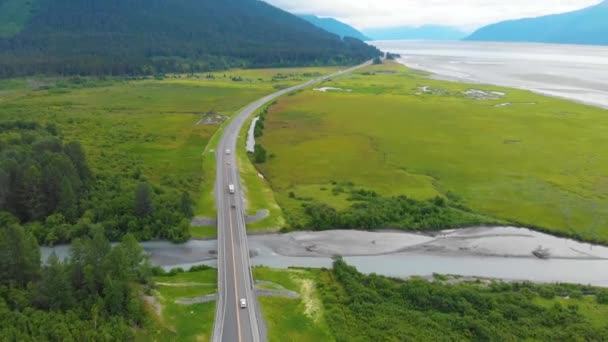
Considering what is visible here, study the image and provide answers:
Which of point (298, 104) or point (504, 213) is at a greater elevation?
point (298, 104)

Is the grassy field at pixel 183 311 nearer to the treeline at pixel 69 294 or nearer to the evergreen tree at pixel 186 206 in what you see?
the treeline at pixel 69 294

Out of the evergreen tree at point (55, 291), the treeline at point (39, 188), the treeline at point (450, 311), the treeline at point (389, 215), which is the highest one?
the treeline at point (39, 188)

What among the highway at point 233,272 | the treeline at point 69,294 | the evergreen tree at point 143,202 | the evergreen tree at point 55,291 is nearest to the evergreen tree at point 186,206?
the highway at point 233,272

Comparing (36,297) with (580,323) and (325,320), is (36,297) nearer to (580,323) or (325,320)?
(325,320)

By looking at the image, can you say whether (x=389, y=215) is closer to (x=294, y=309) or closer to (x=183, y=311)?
(x=294, y=309)

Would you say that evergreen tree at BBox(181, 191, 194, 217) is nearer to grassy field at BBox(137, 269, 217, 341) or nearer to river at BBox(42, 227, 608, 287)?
river at BBox(42, 227, 608, 287)

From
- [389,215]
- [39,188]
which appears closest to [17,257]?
[39,188]

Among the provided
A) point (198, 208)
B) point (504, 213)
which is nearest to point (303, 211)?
point (198, 208)

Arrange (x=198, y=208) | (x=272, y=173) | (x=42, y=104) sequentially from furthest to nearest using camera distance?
1. (x=42, y=104)
2. (x=272, y=173)
3. (x=198, y=208)
